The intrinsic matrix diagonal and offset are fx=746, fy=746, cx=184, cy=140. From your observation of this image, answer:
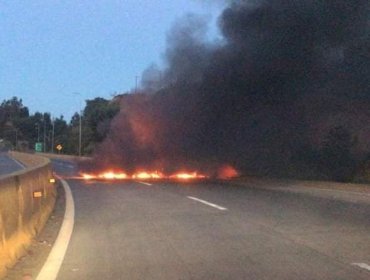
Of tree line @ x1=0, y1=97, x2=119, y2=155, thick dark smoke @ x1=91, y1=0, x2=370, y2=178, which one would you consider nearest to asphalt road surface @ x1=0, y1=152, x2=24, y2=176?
thick dark smoke @ x1=91, y1=0, x2=370, y2=178

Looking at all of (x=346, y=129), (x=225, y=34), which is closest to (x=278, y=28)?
(x=225, y=34)

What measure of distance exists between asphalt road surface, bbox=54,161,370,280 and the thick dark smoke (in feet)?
73.3

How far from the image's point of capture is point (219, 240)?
12516mm

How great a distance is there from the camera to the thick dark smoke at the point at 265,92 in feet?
138

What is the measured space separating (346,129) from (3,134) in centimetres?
16715

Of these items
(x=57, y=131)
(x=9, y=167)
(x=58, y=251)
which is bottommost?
(x=58, y=251)

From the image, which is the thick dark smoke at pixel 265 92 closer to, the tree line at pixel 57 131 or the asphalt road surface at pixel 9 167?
the asphalt road surface at pixel 9 167

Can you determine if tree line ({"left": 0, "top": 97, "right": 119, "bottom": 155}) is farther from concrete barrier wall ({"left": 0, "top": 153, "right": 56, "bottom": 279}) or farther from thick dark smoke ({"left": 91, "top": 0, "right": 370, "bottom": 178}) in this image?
concrete barrier wall ({"left": 0, "top": 153, "right": 56, "bottom": 279})

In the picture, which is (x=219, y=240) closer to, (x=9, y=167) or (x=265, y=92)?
(x=265, y=92)

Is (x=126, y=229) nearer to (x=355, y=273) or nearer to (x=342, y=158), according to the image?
(x=355, y=273)

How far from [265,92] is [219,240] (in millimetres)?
32325

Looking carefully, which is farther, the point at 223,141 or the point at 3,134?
the point at 3,134

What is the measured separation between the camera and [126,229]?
14.3 meters

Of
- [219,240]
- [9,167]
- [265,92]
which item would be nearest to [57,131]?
A: [9,167]
